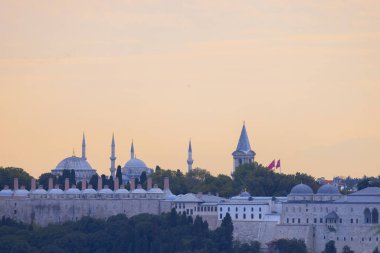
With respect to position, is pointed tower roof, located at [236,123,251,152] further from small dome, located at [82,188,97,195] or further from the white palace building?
small dome, located at [82,188,97,195]

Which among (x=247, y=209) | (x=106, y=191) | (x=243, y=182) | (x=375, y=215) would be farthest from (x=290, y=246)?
(x=106, y=191)

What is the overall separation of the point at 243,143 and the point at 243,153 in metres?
1.06

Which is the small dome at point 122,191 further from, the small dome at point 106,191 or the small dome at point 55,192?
the small dome at point 55,192

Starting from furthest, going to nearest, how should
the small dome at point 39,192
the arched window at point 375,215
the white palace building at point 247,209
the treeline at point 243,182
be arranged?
the small dome at point 39,192 → the treeline at point 243,182 → the white palace building at point 247,209 → the arched window at point 375,215

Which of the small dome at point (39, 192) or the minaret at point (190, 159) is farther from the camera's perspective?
the minaret at point (190, 159)

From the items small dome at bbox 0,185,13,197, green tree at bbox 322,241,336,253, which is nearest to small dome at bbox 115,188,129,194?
small dome at bbox 0,185,13,197

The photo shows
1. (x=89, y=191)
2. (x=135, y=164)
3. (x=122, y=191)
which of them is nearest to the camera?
(x=122, y=191)

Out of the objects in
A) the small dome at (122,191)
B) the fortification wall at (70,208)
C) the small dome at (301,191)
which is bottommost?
the fortification wall at (70,208)

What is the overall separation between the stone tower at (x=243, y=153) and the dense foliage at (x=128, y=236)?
80.9 ft

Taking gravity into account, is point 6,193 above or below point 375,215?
above

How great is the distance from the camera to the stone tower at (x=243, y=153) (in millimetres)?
120188

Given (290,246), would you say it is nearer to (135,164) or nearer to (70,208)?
(70,208)

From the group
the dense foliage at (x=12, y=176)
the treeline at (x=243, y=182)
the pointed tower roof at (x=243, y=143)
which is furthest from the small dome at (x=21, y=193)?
the pointed tower roof at (x=243, y=143)

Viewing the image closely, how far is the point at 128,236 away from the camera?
92.1m
